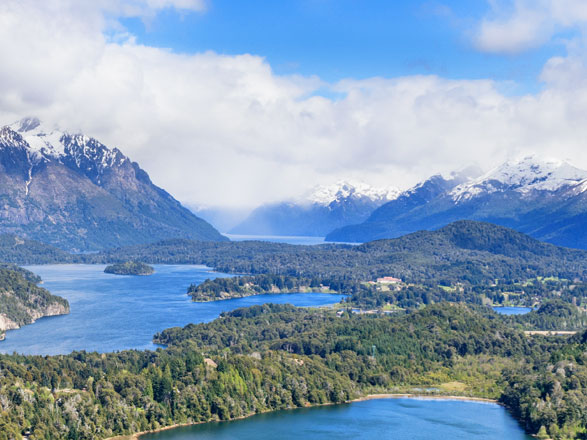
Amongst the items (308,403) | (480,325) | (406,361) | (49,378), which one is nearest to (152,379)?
(49,378)

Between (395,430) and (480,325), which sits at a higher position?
(480,325)

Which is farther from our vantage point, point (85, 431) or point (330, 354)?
point (330, 354)

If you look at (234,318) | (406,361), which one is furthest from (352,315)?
(406,361)

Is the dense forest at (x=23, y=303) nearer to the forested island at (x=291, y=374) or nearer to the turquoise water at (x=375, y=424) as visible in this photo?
the forested island at (x=291, y=374)

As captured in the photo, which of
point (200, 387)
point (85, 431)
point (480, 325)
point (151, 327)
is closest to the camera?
point (85, 431)

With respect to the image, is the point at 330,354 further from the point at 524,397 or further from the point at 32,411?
the point at 32,411

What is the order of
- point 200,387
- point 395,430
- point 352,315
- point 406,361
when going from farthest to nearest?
point 352,315, point 406,361, point 200,387, point 395,430
